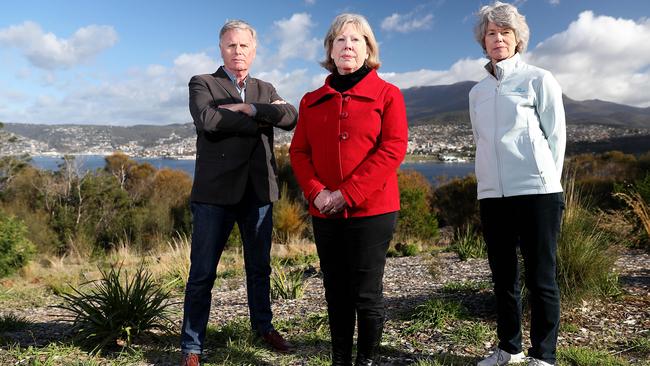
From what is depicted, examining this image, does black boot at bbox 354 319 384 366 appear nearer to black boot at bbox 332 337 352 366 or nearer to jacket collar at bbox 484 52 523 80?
black boot at bbox 332 337 352 366

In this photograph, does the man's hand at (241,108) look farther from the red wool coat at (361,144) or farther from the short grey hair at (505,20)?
the short grey hair at (505,20)

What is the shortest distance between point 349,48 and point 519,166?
1.06 meters

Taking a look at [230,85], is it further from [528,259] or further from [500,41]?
[528,259]

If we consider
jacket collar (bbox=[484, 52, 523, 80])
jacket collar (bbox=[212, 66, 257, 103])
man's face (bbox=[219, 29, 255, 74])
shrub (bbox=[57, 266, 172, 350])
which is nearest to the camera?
jacket collar (bbox=[484, 52, 523, 80])

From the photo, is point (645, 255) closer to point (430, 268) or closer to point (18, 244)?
point (430, 268)

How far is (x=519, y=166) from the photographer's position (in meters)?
2.41

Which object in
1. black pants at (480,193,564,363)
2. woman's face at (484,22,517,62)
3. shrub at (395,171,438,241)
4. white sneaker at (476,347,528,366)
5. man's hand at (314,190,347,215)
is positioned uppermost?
woman's face at (484,22,517,62)

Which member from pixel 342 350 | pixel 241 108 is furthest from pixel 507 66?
pixel 342 350

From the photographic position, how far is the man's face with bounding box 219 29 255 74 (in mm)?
2816

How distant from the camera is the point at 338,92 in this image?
2301mm

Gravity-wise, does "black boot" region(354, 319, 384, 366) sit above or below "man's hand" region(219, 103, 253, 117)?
below

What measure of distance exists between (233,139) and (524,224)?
5.55ft

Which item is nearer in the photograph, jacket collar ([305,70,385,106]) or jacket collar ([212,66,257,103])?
jacket collar ([305,70,385,106])

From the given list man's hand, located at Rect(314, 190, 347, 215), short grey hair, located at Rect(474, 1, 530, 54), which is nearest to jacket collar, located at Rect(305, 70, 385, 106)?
man's hand, located at Rect(314, 190, 347, 215)
